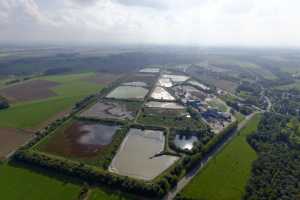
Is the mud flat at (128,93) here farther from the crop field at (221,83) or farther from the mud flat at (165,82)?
the crop field at (221,83)

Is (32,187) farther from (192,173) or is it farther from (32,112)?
(32,112)

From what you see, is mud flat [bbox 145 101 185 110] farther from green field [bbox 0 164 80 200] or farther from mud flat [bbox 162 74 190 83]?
green field [bbox 0 164 80 200]

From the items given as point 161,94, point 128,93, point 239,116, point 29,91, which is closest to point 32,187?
point 239,116

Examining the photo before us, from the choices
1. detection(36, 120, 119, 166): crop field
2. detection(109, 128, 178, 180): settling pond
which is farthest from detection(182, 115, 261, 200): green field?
detection(36, 120, 119, 166): crop field

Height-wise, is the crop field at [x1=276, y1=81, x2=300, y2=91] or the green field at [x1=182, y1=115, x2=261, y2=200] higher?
the crop field at [x1=276, y1=81, x2=300, y2=91]

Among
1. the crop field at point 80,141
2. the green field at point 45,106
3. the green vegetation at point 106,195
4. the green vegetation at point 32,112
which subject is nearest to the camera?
the green vegetation at point 106,195

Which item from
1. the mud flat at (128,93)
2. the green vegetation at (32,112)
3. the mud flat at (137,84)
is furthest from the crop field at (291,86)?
the green vegetation at (32,112)
